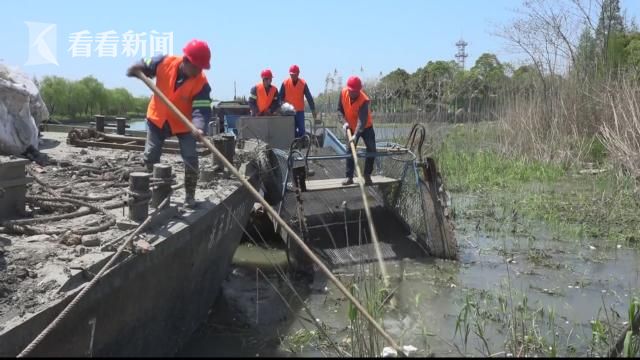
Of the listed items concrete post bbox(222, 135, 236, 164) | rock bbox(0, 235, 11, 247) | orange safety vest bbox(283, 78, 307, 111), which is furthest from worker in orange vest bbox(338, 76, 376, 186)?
rock bbox(0, 235, 11, 247)

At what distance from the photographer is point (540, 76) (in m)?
15.4

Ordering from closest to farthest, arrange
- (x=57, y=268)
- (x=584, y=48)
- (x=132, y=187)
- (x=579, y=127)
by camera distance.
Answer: (x=57, y=268), (x=132, y=187), (x=579, y=127), (x=584, y=48)

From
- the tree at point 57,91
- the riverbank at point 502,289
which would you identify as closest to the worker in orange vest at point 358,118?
the riverbank at point 502,289

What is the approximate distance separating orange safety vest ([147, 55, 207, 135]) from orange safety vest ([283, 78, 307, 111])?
5089 millimetres

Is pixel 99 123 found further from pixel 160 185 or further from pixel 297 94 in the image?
pixel 160 185

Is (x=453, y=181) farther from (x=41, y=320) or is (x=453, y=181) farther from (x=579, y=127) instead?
(x=41, y=320)

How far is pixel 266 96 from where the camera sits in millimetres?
10000

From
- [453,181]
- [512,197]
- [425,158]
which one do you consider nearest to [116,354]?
[425,158]

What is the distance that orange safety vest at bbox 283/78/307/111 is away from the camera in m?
10.2

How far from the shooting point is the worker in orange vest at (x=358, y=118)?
25.0 feet

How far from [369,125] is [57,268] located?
199 inches

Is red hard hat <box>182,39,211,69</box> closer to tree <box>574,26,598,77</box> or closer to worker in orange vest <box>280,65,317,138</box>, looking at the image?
worker in orange vest <box>280,65,317,138</box>

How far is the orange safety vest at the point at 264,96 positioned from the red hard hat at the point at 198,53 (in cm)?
504

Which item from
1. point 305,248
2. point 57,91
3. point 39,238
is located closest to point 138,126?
point 39,238
